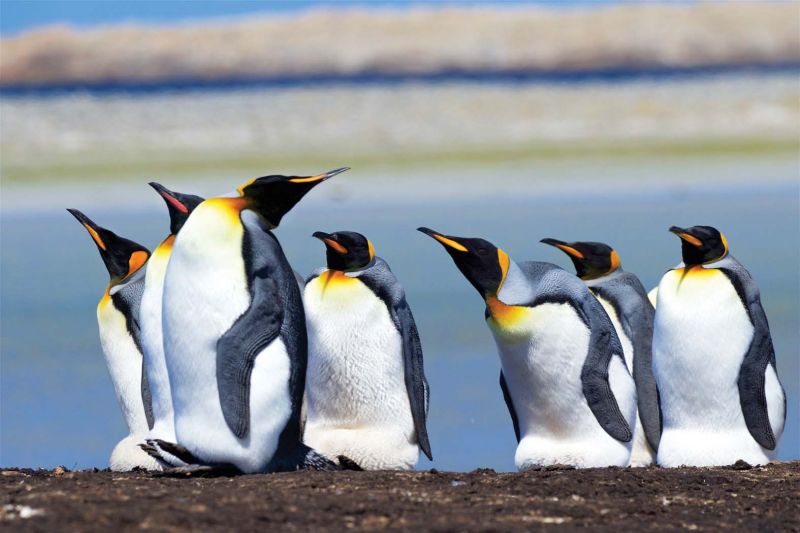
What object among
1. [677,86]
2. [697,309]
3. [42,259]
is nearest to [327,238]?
[697,309]

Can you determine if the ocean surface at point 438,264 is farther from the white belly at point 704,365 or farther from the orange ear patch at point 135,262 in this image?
the orange ear patch at point 135,262

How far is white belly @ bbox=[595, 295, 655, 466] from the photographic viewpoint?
6.89 meters

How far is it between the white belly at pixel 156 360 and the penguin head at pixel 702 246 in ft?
7.63

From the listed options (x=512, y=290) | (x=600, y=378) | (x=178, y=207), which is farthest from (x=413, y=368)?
(x=178, y=207)

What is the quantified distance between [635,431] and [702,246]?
0.96m

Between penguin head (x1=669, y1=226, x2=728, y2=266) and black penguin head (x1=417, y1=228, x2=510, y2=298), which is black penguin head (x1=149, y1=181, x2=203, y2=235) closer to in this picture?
black penguin head (x1=417, y1=228, x2=510, y2=298)

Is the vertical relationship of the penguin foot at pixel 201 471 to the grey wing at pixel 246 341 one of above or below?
below

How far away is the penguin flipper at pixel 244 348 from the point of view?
5.20 metres

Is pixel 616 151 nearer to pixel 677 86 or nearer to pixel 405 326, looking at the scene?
pixel 677 86

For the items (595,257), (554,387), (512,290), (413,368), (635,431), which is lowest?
(635,431)

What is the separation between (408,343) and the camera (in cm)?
624

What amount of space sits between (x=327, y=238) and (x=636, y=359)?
5.62 feet

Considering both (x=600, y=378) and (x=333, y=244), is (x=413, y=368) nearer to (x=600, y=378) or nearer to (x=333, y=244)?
(x=333, y=244)

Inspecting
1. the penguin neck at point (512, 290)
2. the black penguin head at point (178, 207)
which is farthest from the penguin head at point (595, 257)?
the black penguin head at point (178, 207)
